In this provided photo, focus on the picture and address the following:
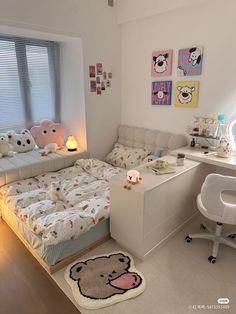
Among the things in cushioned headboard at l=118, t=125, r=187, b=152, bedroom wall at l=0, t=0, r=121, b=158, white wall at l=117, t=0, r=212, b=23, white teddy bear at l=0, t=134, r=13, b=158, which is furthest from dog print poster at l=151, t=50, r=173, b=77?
white teddy bear at l=0, t=134, r=13, b=158

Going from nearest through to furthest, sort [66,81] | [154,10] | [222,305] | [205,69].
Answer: [222,305] → [205,69] → [154,10] → [66,81]

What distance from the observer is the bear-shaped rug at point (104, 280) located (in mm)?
1655

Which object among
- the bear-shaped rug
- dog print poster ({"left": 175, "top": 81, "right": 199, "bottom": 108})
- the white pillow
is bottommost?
the bear-shaped rug

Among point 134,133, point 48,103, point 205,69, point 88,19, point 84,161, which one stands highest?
point 88,19

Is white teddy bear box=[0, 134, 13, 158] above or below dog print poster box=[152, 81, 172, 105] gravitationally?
below

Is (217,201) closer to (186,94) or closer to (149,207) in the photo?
(149,207)

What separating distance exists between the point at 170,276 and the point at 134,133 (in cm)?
208

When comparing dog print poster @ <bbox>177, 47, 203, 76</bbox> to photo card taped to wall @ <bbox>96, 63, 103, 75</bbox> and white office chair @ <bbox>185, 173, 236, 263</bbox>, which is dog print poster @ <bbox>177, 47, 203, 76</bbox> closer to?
photo card taped to wall @ <bbox>96, 63, 103, 75</bbox>

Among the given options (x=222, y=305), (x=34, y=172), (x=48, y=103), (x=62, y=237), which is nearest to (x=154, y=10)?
(x=48, y=103)

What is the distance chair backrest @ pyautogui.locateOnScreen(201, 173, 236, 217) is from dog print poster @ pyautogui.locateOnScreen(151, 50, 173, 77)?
5.51 feet

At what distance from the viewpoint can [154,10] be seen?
284cm

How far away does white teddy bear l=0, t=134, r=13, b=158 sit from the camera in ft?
9.58

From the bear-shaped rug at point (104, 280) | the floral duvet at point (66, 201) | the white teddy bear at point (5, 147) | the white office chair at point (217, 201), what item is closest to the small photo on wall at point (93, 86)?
the floral duvet at point (66, 201)

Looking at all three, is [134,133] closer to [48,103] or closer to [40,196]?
[48,103]
